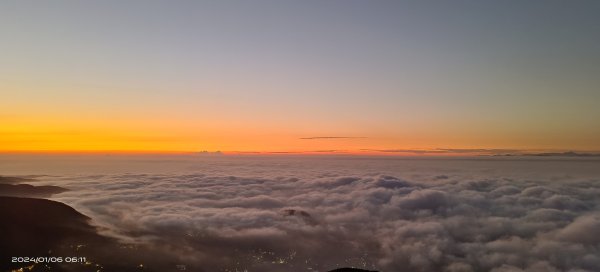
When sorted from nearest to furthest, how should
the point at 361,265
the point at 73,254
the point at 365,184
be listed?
the point at 73,254, the point at 361,265, the point at 365,184

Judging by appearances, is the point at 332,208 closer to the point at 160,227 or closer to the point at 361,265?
the point at 361,265

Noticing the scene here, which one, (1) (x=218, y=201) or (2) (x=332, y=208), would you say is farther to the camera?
(2) (x=332, y=208)

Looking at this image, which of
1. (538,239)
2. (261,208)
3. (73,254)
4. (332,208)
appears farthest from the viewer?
(332,208)

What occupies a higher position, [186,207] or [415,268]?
[186,207]

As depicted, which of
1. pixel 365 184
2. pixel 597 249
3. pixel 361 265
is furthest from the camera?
pixel 365 184

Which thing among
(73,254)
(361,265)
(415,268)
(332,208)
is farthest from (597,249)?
(73,254)

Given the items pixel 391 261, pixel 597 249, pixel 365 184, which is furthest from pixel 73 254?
pixel 365 184

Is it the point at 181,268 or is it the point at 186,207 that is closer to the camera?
the point at 181,268

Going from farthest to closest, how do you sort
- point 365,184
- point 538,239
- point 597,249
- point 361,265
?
point 365,184 < point 538,239 < point 597,249 < point 361,265

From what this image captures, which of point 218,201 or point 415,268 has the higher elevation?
point 218,201
